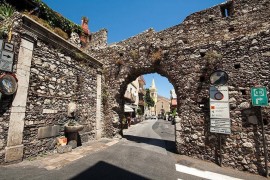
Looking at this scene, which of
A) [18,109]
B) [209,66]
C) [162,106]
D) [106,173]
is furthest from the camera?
[162,106]

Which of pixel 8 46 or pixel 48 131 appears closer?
pixel 8 46

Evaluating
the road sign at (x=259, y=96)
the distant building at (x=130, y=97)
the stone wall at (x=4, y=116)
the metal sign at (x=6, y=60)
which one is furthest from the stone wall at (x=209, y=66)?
the distant building at (x=130, y=97)

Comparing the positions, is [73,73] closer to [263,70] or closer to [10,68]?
[10,68]

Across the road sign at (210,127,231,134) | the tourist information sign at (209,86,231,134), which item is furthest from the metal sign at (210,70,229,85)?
the road sign at (210,127,231,134)

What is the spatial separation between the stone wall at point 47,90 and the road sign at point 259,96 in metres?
6.71

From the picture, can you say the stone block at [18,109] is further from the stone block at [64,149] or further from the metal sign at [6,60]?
the stone block at [64,149]

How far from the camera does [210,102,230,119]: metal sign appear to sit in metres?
5.25

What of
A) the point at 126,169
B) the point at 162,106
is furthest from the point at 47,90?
the point at 162,106

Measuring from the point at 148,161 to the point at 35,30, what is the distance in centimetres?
581

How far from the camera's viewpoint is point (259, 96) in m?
4.58

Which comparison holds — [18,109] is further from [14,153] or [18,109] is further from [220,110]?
[220,110]

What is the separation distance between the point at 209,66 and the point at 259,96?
199 cm

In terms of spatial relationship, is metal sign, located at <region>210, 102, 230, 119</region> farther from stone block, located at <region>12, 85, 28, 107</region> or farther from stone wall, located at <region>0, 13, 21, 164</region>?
stone wall, located at <region>0, 13, 21, 164</region>

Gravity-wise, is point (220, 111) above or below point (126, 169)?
above
